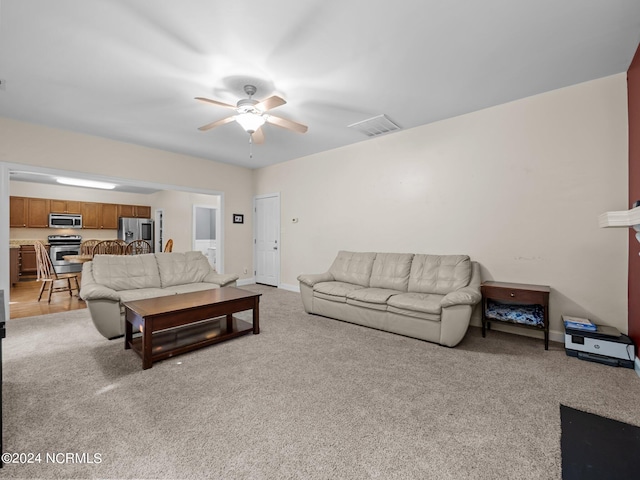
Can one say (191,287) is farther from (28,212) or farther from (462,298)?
(28,212)

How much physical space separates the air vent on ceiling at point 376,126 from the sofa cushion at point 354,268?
5.88ft

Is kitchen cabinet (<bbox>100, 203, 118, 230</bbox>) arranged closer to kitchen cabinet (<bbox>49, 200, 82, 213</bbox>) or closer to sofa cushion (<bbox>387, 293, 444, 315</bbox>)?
kitchen cabinet (<bbox>49, 200, 82, 213</bbox>)

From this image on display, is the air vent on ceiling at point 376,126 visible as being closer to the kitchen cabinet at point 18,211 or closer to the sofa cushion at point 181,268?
the sofa cushion at point 181,268

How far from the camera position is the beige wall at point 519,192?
2.89m

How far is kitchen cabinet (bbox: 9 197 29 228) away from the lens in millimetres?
7066

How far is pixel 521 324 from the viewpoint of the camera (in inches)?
119

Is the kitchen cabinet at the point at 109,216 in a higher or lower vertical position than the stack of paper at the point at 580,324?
higher

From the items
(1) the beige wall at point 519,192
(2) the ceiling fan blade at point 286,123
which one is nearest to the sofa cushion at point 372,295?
(1) the beige wall at point 519,192

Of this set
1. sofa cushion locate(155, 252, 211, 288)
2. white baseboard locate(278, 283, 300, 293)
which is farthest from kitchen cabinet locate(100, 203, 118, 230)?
white baseboard locate(278, 283, 300, 293)

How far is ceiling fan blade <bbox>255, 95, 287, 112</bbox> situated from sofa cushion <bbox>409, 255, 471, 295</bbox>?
2.57 m

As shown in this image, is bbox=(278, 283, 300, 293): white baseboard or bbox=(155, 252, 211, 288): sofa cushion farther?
bbox=(278, 283, 300, 293): white baseboard

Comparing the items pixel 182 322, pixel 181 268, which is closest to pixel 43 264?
pixel 181 268

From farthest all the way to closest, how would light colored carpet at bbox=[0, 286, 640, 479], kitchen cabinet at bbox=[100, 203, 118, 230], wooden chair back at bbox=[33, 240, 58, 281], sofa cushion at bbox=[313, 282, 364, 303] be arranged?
1. kitchen cabinet at bbox=[100, 203, 118, 230]
2. wooden chair back at bbox=[33, 240, 58, 281]
3. sofa cushion at bbox=[313, 282, 364, 303]
4. light colored carpet at bbox=[0, 286, 640, 479]

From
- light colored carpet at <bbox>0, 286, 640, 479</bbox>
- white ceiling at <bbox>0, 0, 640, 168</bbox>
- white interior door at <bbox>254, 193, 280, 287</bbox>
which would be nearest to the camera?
light colored carpet at <bbox>0, 286, 640, 479</bbox>
